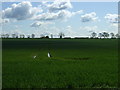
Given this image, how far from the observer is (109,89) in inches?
378

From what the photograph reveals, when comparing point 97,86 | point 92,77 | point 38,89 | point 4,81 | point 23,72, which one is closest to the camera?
point 38,89

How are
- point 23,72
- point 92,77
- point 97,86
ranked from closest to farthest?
point 97,86 < point 92,77 < point 23,72

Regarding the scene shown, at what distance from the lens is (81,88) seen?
971cm

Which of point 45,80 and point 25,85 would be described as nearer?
point 25,85

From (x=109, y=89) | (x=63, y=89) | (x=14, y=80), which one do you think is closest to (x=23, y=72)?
Answer: (x=14, y=80)

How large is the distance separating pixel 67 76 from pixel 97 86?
90.3 inches

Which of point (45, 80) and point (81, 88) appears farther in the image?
point (45, 80)

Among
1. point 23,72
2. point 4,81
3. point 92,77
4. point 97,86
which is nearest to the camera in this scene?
point 97,86

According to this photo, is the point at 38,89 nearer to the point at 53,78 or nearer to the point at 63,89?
the point at 63,89

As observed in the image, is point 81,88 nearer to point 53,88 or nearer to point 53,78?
point 53,88

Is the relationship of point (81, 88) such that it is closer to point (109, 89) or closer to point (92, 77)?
point (109, 89)

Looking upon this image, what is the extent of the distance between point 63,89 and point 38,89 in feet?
3.32

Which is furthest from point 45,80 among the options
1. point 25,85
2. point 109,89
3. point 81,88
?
point 109,89

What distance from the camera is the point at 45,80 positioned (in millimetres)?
11086
